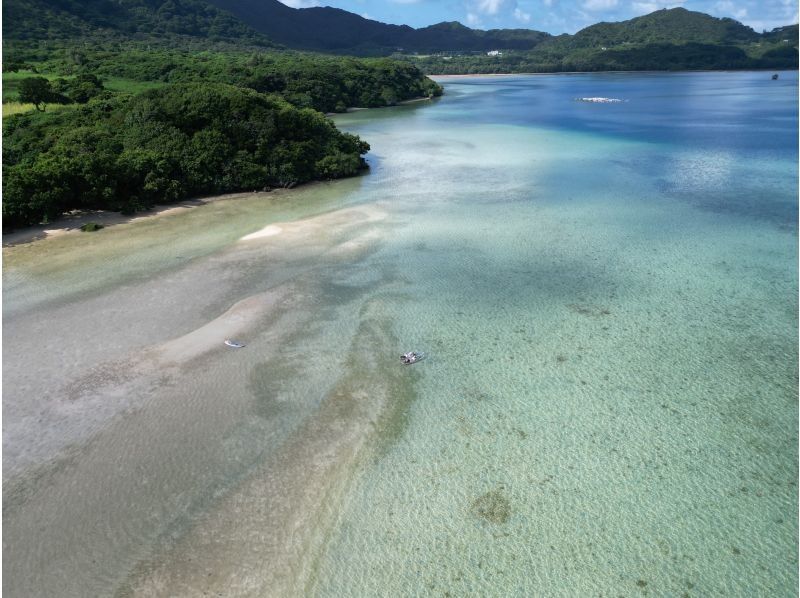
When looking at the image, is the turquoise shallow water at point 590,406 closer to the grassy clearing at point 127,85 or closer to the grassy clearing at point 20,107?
the grassy clearing at point 20,107

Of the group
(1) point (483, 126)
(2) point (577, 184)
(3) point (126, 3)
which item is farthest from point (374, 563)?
(3) point (126, 3)

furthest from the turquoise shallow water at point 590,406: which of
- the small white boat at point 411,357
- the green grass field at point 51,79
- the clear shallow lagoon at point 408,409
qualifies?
the green grass field at point 51,79

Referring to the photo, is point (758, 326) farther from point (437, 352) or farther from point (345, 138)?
point (345, 138)

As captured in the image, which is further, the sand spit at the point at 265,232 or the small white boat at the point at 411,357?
the sand spit at the point at 265,232

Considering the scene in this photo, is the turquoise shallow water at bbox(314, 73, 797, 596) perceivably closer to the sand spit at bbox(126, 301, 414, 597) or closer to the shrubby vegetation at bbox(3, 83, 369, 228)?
the sand spit at bbox(126, 301, 414, 597)

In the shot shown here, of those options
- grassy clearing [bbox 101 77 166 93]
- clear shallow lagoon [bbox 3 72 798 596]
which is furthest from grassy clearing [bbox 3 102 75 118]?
clear shallow lagoon [bbox 3 72 798 596]
